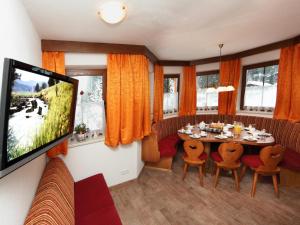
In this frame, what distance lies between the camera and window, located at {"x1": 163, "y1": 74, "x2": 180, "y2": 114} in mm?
4925

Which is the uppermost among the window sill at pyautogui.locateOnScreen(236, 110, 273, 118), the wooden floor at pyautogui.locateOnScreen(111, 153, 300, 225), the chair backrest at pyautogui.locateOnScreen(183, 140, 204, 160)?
the window sill at pyautogui.locateOnScreen(236, 110, 273, 118)

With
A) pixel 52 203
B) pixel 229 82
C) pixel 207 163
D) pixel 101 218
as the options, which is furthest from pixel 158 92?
pixel 52 203

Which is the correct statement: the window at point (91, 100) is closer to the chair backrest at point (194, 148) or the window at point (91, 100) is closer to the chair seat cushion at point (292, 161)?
the chair backrest at point (194, 148)

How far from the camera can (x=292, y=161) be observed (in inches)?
105

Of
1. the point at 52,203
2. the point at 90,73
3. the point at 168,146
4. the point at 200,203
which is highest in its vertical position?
the point at 90,73

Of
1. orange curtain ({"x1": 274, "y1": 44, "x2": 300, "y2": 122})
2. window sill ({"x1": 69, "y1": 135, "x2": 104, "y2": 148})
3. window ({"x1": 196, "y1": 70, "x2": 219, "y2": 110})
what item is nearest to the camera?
window sill ({"x1": 69, "y1": 135, "x2": 104, "y2": 148})

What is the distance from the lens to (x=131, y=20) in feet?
6.25

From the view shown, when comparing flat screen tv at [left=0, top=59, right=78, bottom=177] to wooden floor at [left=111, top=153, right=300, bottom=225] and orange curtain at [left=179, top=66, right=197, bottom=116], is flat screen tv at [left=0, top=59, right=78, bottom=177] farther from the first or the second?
orange curtain at [left=179, top=66, right=197, bottom=116]

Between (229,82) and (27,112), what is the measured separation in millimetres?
4410

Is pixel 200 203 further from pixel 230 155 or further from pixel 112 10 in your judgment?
pixel 112 10

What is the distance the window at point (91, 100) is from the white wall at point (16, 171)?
125 centimetres

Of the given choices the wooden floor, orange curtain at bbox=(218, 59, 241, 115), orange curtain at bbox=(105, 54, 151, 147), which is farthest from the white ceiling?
the wooden floor

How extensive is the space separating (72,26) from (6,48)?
42.8 inches

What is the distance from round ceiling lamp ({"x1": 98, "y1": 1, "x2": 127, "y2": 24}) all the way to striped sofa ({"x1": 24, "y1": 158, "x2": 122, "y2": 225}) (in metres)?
1.67
